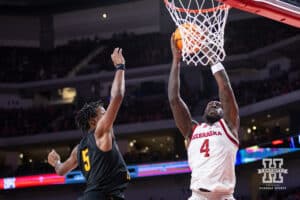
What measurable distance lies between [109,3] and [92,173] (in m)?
21.4

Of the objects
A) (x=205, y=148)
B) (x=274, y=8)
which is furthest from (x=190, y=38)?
(x=274, y=8)

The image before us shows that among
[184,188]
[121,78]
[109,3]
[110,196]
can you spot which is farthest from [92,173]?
[109,3]

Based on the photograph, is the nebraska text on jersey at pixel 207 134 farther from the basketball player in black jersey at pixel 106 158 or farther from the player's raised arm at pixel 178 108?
the basketball player in black jersey at pixel 106 158

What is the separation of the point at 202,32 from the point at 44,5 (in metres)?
21.7

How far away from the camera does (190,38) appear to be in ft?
16.0

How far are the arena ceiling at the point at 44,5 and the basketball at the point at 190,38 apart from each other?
2053 cm

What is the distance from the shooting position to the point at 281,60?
22.5m

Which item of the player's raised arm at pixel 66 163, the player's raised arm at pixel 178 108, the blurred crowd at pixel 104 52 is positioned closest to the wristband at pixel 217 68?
the player's raised arm at pixel 178 108

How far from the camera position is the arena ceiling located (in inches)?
989

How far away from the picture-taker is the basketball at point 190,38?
4863 mm

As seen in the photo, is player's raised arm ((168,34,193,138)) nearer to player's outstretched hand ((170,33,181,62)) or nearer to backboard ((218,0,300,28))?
player's outstretched hand ((170,33,181,62))

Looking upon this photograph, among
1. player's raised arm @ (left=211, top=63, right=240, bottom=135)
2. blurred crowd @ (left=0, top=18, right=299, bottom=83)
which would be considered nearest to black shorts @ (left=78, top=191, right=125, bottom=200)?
Result: player's raised arm @ (left=211, top=63, right=240, bottom=135)

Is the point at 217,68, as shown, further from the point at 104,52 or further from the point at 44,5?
the point at 44,5

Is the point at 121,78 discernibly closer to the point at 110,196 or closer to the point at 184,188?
the point at 110,196
